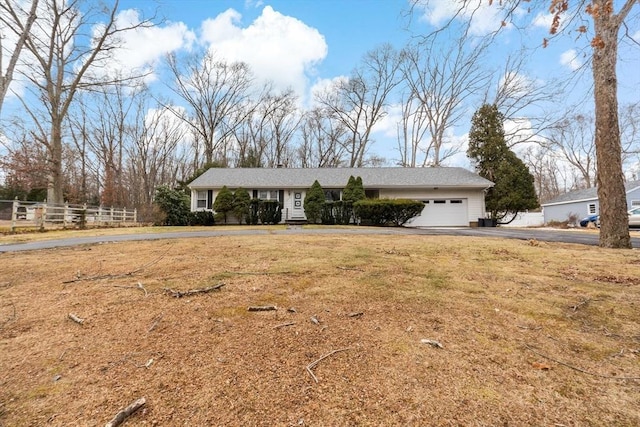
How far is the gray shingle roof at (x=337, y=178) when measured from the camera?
18984 millimetres

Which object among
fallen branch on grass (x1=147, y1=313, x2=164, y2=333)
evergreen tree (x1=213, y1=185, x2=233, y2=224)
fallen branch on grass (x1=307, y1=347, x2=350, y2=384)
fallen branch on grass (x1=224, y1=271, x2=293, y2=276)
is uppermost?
evergreen tree (x1=213, y1=185, x2=233, y2=224)

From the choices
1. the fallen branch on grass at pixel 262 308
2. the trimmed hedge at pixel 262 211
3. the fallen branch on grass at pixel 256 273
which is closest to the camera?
the fallen branch on grass at pixel 262 308

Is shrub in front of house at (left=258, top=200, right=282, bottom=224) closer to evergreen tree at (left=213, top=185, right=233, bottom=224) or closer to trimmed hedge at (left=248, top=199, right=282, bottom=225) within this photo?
trimmed hedge at (left=248, top=199, right=282, bottom=225)

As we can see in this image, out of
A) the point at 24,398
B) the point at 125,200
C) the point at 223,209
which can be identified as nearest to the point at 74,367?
the point at 24,398

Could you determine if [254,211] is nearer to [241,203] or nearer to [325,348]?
[241,203]

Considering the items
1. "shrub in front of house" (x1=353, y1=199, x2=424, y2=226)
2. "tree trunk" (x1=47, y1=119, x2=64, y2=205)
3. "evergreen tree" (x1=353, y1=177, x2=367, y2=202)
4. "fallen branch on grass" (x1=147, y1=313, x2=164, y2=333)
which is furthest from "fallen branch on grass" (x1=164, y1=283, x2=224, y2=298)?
"tree trunk" (x1=47, y1=119, x2=64, y2=205)

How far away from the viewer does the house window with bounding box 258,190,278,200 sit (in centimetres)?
1994

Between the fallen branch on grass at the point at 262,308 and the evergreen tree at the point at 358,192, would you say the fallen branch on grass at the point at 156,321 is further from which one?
the evergreen tree at the point at 358,192

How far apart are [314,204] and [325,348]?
15.6 metres

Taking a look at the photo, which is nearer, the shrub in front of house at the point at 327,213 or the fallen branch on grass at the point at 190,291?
the fallen branch on grass at the point at 190,291

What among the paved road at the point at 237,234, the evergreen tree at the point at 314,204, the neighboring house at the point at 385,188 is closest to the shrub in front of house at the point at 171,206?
the neighboring house at the point at 385,188

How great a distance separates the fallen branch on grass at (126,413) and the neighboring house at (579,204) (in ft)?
93.7

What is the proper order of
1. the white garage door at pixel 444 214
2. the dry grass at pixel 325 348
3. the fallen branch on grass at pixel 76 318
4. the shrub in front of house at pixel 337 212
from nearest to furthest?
1. the dry grass at pixel 325 348
2. the fallen branch on grass at pixel 76 318
3. the shrub in front of house at pixel 337 212
4. the white garage door at pixel 444 214

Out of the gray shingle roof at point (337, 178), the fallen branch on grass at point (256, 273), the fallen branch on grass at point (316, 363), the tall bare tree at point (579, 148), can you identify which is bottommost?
the fallen branch on grass at point (316, 363)
